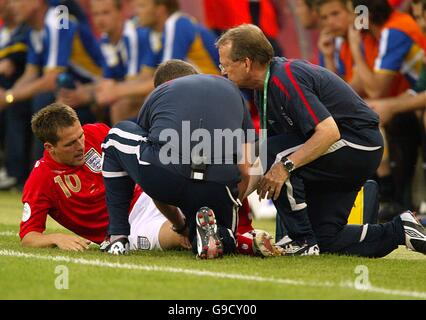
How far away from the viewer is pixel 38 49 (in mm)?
13438

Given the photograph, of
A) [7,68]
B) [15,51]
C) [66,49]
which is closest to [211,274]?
[66,49]

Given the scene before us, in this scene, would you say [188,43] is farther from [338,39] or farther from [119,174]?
[119,174]

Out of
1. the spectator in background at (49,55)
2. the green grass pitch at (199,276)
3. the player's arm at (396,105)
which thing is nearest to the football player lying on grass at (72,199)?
the green grass pitch at (199,276)

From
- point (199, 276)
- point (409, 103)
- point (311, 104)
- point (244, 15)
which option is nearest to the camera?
point (199, 276)

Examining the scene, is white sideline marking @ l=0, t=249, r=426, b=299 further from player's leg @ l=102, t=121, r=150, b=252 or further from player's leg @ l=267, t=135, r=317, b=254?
player's leg @ l=267, t=135, r=317, b=254

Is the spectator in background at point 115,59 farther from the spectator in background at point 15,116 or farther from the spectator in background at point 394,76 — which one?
the spectator in background at point 394,76

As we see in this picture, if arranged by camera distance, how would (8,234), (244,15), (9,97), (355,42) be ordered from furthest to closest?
1. (9,97)
2. (244,15)
3. (355,42)
4. (8,234)

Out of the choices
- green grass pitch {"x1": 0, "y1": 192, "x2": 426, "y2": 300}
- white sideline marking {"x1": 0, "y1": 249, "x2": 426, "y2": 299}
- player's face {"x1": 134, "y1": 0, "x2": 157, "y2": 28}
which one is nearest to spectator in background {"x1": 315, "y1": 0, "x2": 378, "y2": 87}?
player's face {"x1": 134, "y1": 0, "x2": 157, "y2": 28}

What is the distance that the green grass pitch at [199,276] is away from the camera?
5.41 m

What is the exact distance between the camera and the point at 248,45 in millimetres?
6742

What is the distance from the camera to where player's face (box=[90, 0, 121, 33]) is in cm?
1291

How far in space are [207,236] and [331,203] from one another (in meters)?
0.94

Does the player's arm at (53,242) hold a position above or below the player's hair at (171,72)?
below
